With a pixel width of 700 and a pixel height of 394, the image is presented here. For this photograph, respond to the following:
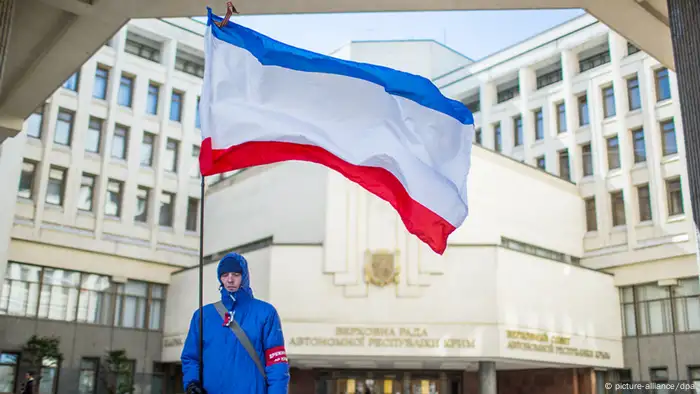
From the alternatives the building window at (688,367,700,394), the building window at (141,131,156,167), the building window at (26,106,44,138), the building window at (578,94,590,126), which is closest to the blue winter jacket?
the building window at (688,367,700,394)

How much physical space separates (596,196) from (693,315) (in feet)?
20.7

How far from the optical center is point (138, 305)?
1271 inches

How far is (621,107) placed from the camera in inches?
1244

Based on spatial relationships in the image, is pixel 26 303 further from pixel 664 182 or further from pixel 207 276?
pixel 664 182

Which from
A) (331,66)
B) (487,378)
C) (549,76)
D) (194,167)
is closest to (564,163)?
(549,76)

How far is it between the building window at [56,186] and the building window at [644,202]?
23.8m

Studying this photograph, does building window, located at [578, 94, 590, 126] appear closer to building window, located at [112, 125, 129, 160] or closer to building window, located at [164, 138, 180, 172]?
building window, located at [164, 138, 180, 172]

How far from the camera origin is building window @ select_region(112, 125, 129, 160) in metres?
33.2

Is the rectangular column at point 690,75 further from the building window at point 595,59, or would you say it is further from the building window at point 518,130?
the building window at point 518,130

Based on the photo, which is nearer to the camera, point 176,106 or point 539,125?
point 176,106

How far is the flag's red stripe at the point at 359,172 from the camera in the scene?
598 centimetres

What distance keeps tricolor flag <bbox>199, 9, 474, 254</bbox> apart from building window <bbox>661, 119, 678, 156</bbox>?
84.1 ft

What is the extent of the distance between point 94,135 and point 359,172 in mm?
28435

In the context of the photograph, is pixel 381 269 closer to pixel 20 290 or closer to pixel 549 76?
pixel 20 290
